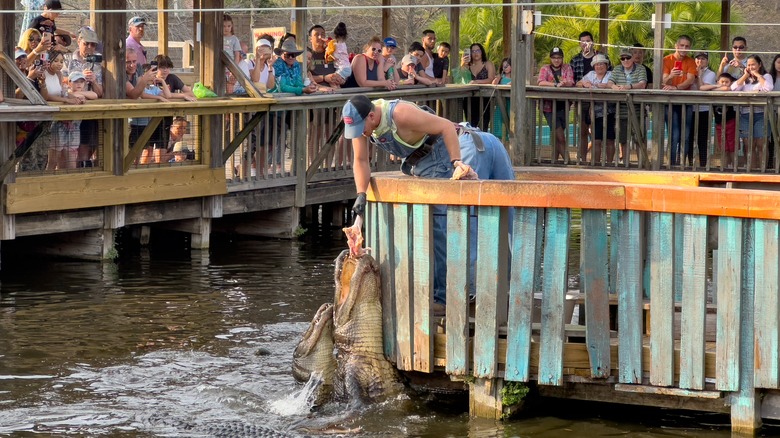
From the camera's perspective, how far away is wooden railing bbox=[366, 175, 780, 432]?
6980mm

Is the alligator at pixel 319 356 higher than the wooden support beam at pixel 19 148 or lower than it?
lower

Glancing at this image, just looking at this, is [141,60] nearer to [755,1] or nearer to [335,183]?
[335,183]

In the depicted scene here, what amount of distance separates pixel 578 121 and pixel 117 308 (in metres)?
8.11

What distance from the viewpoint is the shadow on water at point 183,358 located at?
7.81 metres

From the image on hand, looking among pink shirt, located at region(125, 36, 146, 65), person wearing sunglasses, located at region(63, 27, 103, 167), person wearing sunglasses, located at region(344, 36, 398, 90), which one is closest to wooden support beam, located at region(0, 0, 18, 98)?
person wearing sunglasses, located at region(63, 27, 103, 167)

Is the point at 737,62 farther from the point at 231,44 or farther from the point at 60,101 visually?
the point at 60,101

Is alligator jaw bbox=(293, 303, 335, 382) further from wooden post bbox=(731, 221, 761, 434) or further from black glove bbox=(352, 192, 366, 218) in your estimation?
wooden post bbox=(731, 221, 761, 434)

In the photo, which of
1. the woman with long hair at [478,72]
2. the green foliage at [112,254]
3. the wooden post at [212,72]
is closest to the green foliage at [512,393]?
the green foliage at [112,254]

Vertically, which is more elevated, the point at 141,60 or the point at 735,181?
the point at 141,60

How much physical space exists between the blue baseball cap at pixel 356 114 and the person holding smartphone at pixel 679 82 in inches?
373

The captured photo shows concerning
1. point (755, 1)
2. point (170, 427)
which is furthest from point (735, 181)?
point (755, 1)

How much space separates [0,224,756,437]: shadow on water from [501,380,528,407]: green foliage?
0.54 feet

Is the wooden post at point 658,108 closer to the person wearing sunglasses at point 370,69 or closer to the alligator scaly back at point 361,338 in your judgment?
the person wearing sunglasses at point 370,69

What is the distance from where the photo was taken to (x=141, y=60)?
575 inches
